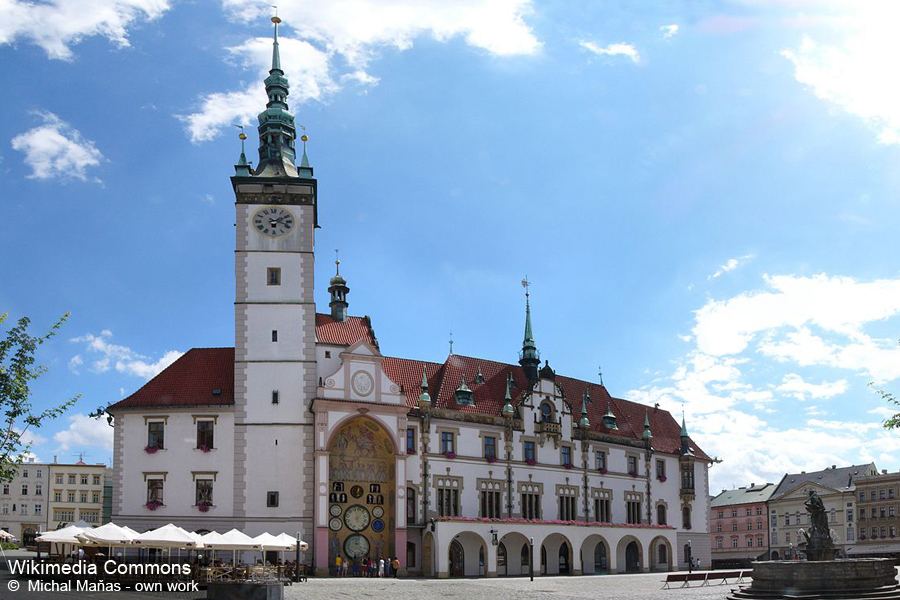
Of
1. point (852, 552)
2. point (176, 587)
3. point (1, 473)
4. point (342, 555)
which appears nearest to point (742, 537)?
point (852, 552)

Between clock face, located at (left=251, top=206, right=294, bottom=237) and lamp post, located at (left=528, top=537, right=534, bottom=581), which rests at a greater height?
clock face, located at (left=251, top=206, right=294, bottom=237)

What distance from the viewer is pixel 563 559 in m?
59.3

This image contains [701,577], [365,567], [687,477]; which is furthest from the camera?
[687,477]

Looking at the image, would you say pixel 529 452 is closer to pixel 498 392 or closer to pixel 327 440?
pixel 498 392

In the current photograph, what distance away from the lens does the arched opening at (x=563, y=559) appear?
5880 centimetres

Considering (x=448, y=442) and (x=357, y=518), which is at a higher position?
(x=448, y=442)

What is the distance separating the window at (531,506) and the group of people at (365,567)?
36.1ft

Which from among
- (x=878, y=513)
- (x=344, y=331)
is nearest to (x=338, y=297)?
(x=344, y=331)

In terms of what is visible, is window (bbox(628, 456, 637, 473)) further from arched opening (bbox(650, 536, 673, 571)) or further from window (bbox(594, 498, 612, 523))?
arched opening (bbox(650, 536, 673, 571))

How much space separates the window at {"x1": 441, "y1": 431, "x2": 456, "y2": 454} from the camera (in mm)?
56594

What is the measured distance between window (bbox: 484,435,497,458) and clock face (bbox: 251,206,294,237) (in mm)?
16706

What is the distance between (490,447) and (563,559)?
7868 millimetres

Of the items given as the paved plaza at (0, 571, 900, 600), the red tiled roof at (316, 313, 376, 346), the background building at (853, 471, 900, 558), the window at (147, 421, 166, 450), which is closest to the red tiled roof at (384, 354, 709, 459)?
the red tiled roof at (316, 313, 376, 346)

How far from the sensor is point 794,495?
108750mm
